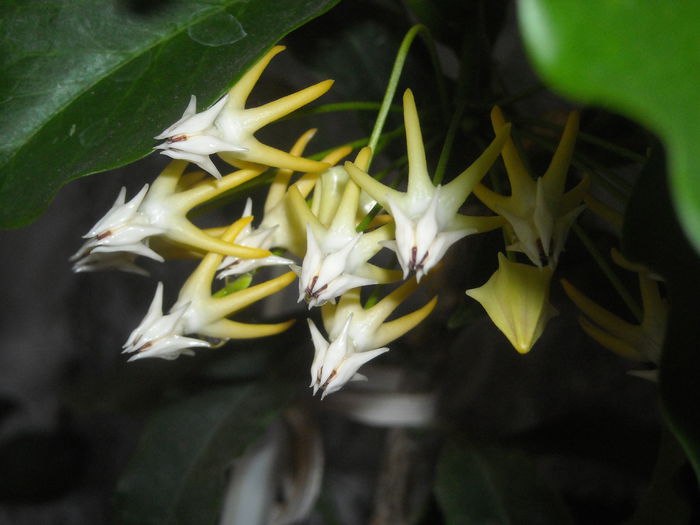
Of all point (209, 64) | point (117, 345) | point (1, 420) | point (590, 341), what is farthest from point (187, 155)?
point (1, 420)

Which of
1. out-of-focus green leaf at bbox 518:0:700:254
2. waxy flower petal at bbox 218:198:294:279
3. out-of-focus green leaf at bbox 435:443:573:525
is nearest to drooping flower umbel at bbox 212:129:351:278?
waxy flower petal at bbox 218:198:294:279

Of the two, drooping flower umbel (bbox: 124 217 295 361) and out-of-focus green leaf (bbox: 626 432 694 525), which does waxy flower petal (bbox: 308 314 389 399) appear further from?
out-of-focus green leaf (bbox: 626 432 694 525)

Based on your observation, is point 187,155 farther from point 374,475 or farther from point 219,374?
point 374,475

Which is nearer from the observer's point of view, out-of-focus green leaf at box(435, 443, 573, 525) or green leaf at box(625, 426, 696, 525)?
green leaf at box(625, 426, 696, 525)

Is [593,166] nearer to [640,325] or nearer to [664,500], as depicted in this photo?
[640,325]

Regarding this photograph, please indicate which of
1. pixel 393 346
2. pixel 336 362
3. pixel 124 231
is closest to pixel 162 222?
pixel 124 231

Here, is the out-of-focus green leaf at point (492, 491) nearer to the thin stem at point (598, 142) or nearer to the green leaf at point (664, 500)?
the green leaf at point (664, 500)
